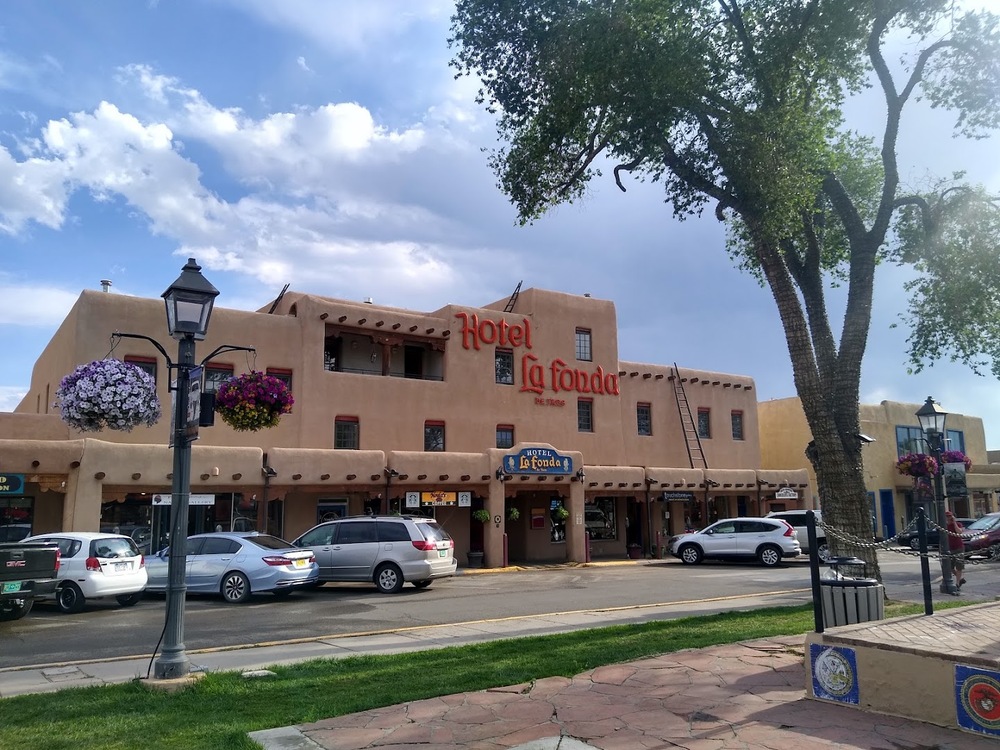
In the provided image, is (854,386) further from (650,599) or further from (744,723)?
(744,723)

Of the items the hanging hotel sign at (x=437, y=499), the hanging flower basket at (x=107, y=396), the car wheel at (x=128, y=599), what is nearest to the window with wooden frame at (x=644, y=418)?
the hanging hotel sign at (x=437, y=499)

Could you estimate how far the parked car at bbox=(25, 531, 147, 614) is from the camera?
1555cm

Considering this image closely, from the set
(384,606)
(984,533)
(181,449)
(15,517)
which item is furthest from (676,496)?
(181,449)

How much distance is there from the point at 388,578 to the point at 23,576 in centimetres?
765

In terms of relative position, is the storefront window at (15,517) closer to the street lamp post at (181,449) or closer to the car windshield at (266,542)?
the car windshield at (266,542)

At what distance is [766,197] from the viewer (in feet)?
42.9

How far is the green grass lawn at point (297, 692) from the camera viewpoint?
6.37 m

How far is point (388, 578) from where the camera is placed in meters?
18.7

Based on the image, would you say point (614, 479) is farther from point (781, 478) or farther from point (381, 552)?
point (381, 552)

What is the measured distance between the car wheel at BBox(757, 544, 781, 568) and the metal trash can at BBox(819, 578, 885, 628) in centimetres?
1964

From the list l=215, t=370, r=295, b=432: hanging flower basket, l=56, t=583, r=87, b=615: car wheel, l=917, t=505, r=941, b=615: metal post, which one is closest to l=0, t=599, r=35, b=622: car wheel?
l=56, t=583, r=87, b=615: car wheel

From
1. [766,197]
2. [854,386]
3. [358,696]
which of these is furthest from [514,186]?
[358,696]

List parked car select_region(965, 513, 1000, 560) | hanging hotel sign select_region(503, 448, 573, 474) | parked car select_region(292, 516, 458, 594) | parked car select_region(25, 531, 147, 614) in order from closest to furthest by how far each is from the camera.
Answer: parked car select_region(25, 531, 147, 614)
parked car select_region(292, 516, 458, 594)
parked car select_region(965, 513, 1000, 560)
hanging hotel sign select_region(503, 448, 573, 474)

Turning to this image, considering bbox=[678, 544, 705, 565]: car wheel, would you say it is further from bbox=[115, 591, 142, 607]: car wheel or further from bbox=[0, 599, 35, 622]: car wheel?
bbox=[0, 599, 35, 622]: car wheel
